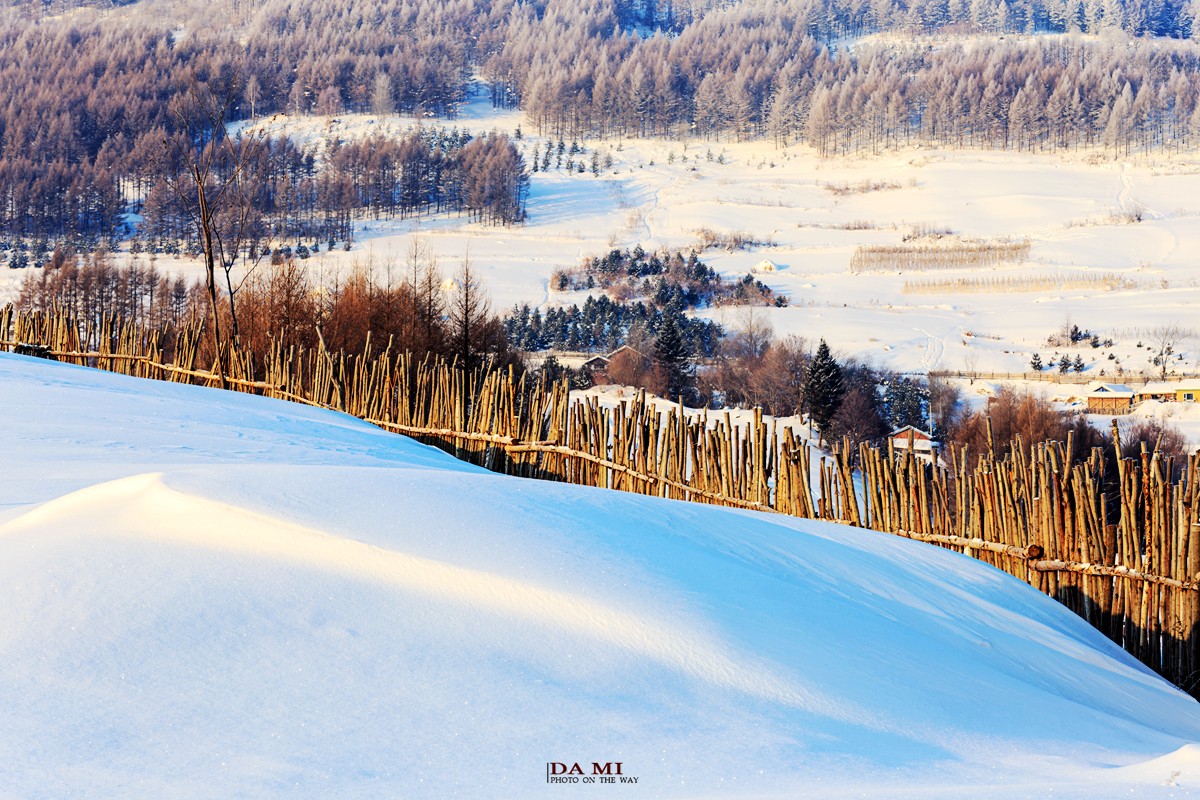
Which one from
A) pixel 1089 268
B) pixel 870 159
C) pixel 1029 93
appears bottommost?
pixel 1089 268

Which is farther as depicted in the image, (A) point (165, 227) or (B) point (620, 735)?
(A) point (165, 227)

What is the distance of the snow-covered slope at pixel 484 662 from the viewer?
2188mm

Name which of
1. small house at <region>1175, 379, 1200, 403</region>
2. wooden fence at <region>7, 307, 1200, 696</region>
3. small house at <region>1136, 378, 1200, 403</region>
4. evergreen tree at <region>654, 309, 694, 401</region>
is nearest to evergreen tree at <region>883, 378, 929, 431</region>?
evergreen tree at <region>654, 309, 694, 401</region>

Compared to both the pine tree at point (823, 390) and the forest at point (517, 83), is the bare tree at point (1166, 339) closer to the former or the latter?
the pine tree at point (823, 390)

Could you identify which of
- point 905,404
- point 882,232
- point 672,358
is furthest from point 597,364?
point 882,232

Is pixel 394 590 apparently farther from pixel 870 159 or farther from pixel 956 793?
pixel 870 159

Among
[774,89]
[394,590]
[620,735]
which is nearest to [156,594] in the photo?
[394,590]

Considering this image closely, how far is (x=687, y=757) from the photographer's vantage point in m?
2.29

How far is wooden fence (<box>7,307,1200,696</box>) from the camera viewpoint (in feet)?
17.0

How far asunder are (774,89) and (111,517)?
117596 mm

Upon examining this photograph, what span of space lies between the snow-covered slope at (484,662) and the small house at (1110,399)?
36.6m

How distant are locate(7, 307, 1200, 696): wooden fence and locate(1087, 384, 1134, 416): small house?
33.2 meters

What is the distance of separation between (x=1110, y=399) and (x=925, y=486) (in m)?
35.2

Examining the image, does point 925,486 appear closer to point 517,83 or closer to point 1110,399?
point 1110,399
